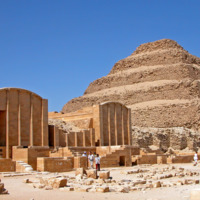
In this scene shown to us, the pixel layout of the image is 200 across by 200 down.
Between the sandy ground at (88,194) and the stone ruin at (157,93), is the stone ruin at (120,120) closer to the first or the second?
the stone ruin at (157,93)

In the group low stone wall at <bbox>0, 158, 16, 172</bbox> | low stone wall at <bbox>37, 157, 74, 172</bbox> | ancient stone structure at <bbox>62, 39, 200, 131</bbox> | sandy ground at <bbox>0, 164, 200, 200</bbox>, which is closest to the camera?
sandy ground at <bbox>0, 164, 200, 200</bbox>

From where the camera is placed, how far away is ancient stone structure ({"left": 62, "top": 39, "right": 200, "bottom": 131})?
188 feet

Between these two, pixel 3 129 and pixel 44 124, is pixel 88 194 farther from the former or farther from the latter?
pixel 44 124

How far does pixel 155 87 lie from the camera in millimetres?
64688

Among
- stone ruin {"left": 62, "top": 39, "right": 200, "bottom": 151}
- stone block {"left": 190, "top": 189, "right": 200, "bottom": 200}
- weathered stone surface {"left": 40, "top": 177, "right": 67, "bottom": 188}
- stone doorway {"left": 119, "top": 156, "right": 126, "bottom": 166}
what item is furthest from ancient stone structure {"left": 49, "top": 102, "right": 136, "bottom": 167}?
stone block {"left": 190, "top": 189, "right": 200, "bottom": 200}

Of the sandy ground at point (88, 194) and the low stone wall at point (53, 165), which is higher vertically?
the low stone wall at point (53, 165)

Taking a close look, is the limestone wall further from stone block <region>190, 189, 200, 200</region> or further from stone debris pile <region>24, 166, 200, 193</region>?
stone block <region>190, 189, 200, 200</region>

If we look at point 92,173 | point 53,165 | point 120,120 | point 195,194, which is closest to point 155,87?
point 120,120

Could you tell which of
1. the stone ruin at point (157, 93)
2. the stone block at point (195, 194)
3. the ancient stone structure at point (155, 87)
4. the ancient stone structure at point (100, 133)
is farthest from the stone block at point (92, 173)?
the ancient stone structure at point (155, 87)

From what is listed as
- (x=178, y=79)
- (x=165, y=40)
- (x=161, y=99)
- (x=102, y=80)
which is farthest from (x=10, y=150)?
(x=165, y=40)

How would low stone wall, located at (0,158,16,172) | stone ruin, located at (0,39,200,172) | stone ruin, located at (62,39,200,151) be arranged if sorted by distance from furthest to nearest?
stone ruin, located at (62,39,200,151) < stone ruin, located at (0,39,200,172) < low stone wall, located at (0,158,16,172)

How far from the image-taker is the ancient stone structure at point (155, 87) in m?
57.2

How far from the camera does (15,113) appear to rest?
25.5m

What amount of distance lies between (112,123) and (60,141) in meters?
5.83
